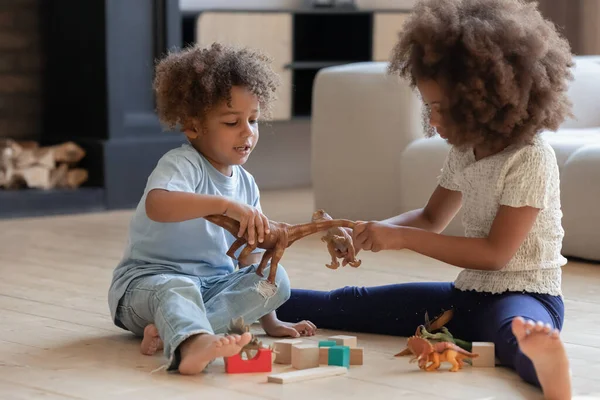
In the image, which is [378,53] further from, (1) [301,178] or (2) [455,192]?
(2) [455,192]

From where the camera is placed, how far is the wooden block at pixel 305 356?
1.70m

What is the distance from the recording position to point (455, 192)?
2.00 metres

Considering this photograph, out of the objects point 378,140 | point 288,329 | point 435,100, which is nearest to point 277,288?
point 288,329

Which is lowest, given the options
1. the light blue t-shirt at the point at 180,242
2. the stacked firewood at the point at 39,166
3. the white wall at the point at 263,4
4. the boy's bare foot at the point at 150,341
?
the stacked firewood at the point at 39,166

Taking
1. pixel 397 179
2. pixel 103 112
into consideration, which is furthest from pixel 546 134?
pixel 103 112

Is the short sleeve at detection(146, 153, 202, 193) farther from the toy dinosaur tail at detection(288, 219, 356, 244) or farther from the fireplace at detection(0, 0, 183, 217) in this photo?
the fireplace at detection(0, 0, 183, 217)

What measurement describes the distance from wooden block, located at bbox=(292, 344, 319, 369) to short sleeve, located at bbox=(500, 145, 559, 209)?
403 mm

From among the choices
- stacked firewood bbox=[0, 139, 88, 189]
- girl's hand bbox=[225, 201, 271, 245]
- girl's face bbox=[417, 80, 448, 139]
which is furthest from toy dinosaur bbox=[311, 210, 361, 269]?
stacked firewood bbox=[0, 139, 88, 189]

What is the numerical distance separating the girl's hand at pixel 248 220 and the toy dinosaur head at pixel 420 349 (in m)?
0.30

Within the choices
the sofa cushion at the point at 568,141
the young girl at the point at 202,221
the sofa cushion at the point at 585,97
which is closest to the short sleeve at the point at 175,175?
the young girl at the point at 202,221

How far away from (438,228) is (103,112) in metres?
2.20

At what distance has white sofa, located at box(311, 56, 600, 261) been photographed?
3.14 metres

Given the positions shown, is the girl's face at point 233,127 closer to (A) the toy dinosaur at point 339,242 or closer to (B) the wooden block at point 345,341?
(A) the toy dinosaur at point 339,242

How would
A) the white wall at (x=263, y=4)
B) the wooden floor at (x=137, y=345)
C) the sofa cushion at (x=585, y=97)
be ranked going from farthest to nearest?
the white wall at (x=263, y=4) < the sofa cushion at (x=585, y=97) < the wooden floor at (x=137, y=345)
